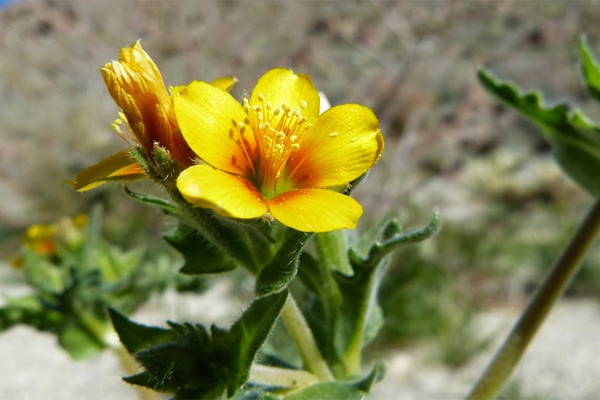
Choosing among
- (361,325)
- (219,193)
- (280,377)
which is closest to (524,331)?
(361,325)

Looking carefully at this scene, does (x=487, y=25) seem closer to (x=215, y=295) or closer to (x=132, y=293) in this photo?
(x=215, y=295)

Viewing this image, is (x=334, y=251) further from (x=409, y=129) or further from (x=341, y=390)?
(x=409, y=129)

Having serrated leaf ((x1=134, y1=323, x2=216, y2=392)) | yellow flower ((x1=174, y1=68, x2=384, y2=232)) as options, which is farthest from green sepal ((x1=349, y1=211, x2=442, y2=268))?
serrated leaf ((x1=134, y1=323, x2=216, y2=392))

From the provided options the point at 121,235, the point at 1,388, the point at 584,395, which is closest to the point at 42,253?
the point at 1,388

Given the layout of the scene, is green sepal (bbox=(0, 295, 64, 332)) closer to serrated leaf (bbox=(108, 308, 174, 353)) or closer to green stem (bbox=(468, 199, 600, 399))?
serrated leaf (bbox=(108, 308, 174, 353))

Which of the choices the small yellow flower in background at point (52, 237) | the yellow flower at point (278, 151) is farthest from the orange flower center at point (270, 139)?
the small yellow flower in background at point (52, 237)

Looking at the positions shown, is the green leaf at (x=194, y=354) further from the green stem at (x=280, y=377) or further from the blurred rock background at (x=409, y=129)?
the blurred rock background at (x=409, y=129)

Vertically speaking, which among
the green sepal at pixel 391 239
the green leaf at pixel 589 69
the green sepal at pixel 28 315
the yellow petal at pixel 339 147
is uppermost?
the green leaf at pixel 589 69
